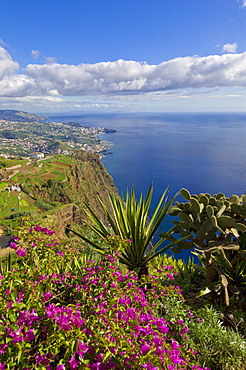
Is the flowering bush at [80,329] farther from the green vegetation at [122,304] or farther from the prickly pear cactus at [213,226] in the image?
the prickly pear cactus at [213,226]

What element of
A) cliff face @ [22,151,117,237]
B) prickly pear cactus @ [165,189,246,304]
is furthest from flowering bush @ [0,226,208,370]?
cliff face @ [22,151,117,237]

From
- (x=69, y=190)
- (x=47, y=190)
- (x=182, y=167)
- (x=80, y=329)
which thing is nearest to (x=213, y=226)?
(x=80, y=329)

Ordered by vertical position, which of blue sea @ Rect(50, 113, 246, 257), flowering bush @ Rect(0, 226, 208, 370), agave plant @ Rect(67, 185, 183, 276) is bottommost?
blue sea @ Rect(50, 113, 246, 257)

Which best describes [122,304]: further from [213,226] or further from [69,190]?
[69,190]

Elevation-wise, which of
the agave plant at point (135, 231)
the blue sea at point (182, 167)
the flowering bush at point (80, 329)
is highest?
the flowering bush at point (80, 329)

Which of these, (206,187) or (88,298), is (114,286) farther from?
(206,187)

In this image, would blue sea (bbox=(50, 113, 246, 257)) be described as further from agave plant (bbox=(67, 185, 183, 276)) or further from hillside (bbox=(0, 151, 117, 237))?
agave plant (bbox=(67, 185, 183, 276))

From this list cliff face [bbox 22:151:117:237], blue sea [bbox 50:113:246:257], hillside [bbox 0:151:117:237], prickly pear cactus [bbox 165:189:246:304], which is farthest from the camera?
blue sea [bbox 50:113:246:257]

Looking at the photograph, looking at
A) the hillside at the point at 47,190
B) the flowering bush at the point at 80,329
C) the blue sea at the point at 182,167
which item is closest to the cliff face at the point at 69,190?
the hillside at the point at 47,190
